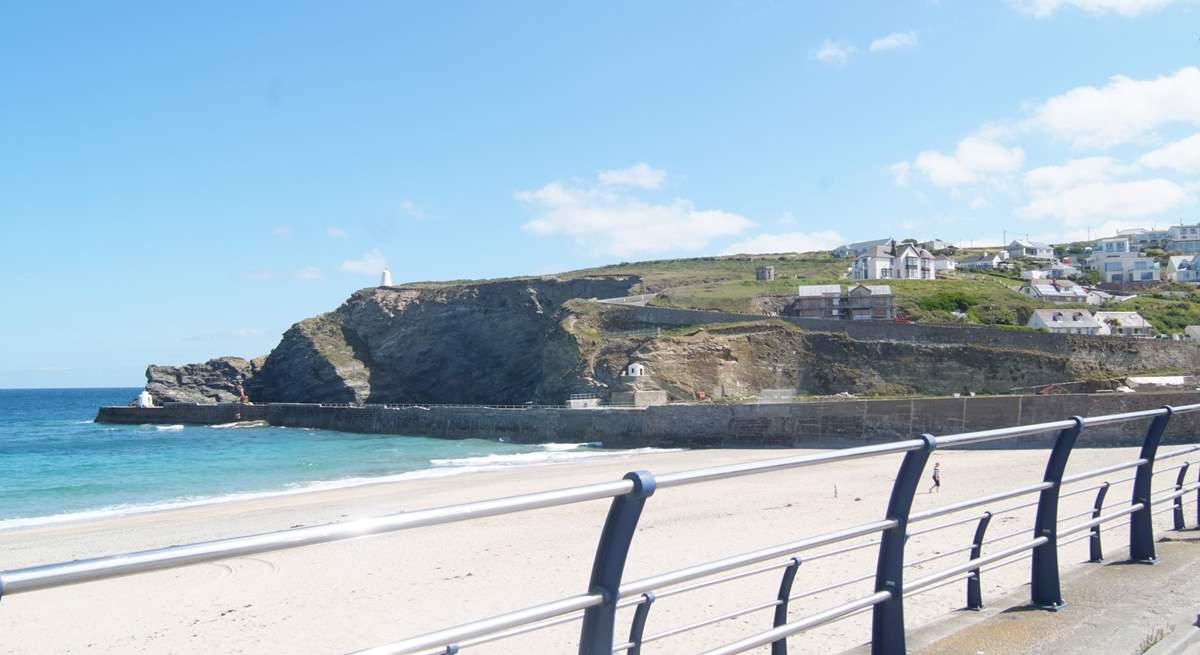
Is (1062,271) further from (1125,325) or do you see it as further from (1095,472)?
(1095,472)

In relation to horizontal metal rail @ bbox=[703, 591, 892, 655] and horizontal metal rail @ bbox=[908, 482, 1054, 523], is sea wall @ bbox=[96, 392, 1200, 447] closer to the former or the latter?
horizontal metal rail @ bbox=[908, 482, 1054, 523]

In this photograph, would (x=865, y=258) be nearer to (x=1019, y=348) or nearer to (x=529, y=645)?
(x=1019, y=348)

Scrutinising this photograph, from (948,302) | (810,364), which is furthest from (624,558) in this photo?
(948,302)

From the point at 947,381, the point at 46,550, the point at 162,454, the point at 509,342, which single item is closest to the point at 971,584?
the point at 46,550

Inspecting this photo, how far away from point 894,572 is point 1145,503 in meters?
2.93

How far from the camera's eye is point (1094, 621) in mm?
4500

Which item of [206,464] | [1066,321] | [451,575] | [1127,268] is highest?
[1127,268]

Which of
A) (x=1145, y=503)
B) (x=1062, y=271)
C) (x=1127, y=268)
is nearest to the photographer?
(x=1145, y=503)

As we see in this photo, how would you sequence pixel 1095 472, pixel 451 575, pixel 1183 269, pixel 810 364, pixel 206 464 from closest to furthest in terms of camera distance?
pixel 1095 472
pixel 451 575
pixel 206 464
pixel 810 364
pixel 1183 269

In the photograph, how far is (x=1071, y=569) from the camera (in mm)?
5773

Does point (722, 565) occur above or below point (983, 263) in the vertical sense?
below

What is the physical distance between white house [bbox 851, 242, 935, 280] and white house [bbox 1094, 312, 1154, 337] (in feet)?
68.5

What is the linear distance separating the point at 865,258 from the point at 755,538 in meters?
66.9

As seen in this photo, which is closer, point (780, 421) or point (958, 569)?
point (958, 569)
